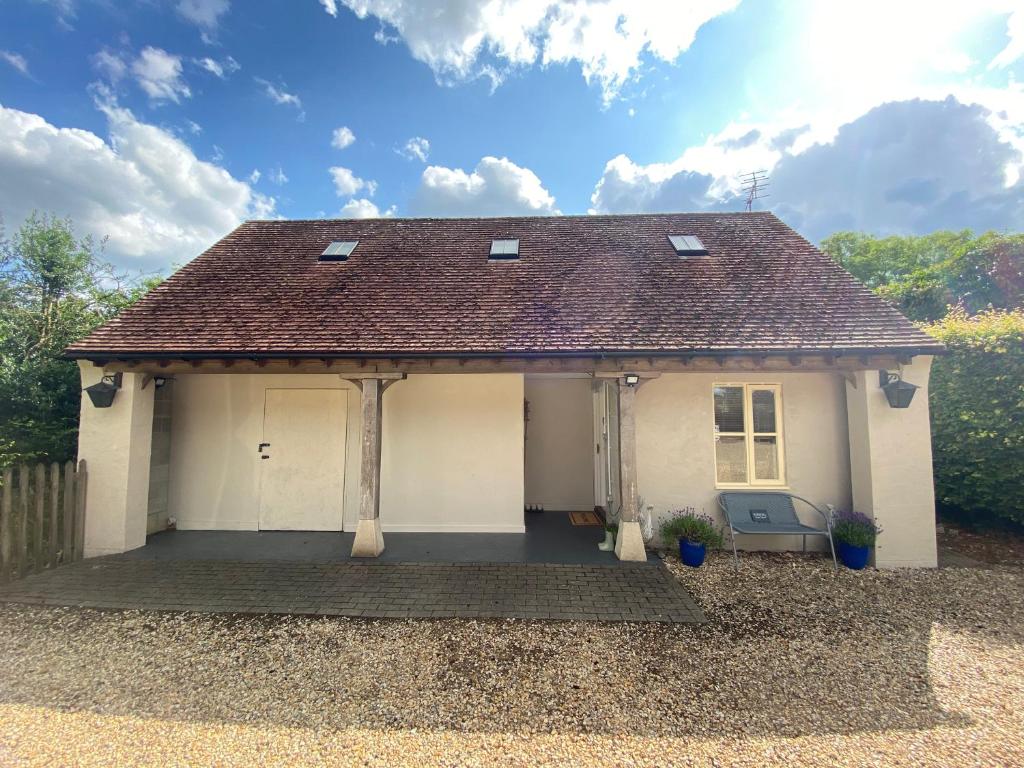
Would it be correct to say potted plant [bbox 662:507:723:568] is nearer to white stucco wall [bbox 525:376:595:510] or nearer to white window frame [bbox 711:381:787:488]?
white window frame [bbox 711:381:787:488]

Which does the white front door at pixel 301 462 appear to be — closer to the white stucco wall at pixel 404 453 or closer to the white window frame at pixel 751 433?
the white stucco wall at pixel 404 453

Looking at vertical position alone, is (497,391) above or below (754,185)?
below

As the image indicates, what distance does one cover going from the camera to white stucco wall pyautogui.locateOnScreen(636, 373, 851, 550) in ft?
19.4

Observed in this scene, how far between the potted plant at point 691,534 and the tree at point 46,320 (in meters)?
10.1

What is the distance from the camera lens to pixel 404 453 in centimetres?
646

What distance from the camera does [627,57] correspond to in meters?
8.23

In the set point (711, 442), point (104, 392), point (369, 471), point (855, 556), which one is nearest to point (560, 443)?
point (711, 442)

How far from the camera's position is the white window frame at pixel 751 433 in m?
5.98

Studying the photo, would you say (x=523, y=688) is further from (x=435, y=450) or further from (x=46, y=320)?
(x=46, y=320)

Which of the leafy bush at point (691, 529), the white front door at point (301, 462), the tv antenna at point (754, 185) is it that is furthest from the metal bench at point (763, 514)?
the tv antenna at point (754, 185)

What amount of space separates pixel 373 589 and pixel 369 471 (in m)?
1.52

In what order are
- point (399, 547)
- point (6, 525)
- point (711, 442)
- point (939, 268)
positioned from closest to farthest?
point (6, 525)
point (399, 547)
point (711, 442)
point (939, 268)

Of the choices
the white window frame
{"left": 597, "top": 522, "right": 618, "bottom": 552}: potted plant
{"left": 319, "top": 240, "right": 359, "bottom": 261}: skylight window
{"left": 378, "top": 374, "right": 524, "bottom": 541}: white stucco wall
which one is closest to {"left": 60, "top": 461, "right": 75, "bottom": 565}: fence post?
{"left": 378, "top": 374, "right": 524, "bottom": 541}: white stucco wall

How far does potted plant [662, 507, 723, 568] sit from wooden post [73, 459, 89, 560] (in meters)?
8.09
